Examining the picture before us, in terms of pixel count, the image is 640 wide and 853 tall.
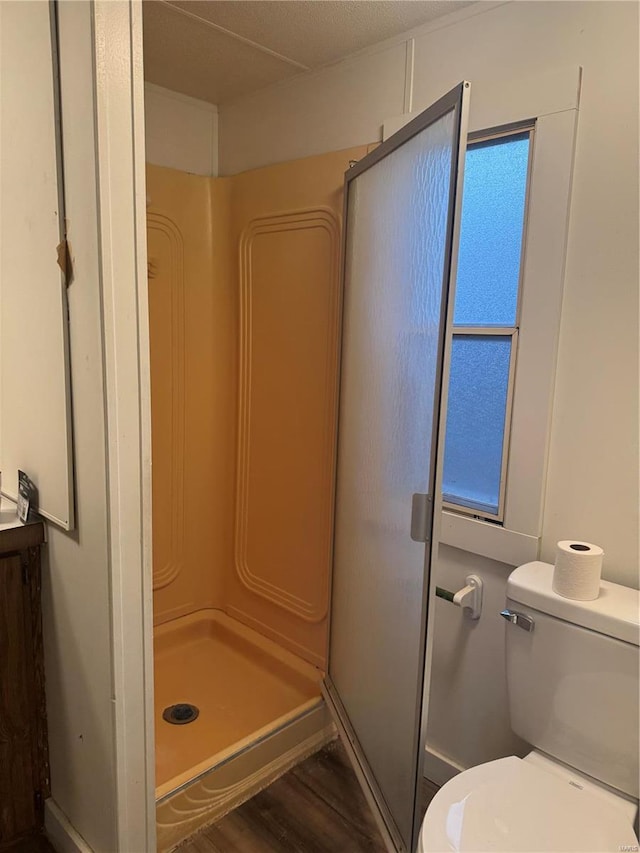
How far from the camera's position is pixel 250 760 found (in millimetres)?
1874

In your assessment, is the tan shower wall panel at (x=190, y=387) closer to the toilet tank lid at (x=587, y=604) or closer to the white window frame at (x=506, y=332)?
the white window frame at (x=506, y=332)

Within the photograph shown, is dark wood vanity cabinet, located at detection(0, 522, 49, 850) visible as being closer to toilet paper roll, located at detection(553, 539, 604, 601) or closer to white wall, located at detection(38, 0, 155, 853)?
white wall, located at detection(38, 0, 155, 853)

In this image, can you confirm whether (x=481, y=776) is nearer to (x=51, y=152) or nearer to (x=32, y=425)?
(x=32, y=425)

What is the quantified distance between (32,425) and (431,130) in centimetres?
116

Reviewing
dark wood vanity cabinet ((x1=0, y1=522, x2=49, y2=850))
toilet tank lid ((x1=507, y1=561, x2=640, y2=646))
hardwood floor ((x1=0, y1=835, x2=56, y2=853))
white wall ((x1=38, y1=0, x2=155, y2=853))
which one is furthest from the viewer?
hardwood floor ((x1=0, y1=835, x2=56, y2=853))

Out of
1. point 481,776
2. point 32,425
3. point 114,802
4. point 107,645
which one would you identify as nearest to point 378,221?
point 32,425

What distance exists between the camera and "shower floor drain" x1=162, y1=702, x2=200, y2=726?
6.75 ft

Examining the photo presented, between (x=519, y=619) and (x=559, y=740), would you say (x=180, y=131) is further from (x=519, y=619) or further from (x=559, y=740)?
(x=559, y=740)

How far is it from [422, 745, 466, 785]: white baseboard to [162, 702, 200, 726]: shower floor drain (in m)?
0.79

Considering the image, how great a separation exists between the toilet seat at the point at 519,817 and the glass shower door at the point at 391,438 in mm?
190

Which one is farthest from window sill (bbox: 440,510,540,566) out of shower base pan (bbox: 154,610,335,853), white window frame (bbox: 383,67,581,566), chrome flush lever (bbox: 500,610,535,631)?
shower base pan (bbox: 154,610,335,853)

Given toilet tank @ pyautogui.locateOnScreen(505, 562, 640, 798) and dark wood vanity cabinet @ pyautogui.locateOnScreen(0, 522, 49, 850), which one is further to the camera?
dark wood vanity cabinet @ pyautogui.locateOnScreen(0, 522, 49, 850)

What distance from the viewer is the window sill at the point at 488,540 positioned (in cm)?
163

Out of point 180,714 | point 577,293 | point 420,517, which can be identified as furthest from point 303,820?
point 577,293
